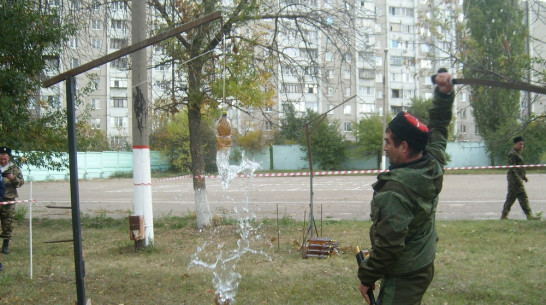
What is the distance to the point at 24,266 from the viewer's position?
7551 millimetres

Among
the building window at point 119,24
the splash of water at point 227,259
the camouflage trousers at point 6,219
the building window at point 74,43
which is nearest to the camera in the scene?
the splash of water at point 227,259

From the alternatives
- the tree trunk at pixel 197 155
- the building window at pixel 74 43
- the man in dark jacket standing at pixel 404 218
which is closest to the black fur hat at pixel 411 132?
the man in dark jacket standing at pixel 404 218

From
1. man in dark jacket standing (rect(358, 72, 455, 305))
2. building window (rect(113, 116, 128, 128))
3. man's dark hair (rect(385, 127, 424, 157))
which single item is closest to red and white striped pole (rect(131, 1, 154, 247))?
man in dark jacket standing (rect(358, 72, 455, 305))

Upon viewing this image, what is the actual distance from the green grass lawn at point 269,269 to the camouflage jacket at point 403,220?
2882 millimetres

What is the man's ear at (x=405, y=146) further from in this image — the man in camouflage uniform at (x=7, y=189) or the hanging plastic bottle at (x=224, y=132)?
the man in camouflage uniform at (x=7, y=189)

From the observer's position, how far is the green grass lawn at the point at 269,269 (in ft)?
19.2

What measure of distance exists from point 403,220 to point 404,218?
1 centimetres

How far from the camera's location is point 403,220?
273 centimetres

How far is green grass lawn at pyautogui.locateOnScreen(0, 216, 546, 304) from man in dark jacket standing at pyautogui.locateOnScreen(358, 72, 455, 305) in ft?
9.25

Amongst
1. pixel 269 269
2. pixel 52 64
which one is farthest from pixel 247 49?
pixel 269 269

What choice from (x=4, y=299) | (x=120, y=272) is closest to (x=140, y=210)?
(x=120, y=272)

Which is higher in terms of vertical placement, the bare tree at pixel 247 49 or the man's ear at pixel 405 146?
the bare tree at pixel 247 49

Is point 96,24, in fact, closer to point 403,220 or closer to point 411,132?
point 411,132

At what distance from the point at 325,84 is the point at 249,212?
15.9ft
